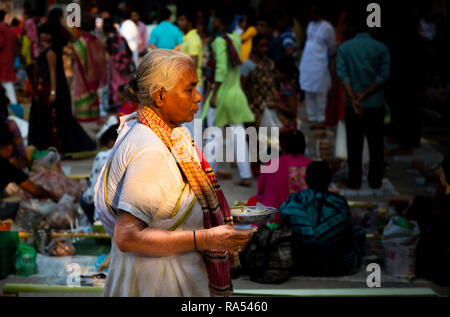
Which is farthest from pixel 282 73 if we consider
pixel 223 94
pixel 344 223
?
pixel 344 223

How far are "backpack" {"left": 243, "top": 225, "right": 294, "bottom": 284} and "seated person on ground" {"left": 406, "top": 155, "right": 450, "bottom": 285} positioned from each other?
0.98 metres

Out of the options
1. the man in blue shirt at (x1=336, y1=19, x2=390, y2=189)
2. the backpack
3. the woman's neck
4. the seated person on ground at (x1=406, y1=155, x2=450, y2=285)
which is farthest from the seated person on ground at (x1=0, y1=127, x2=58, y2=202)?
the man in blue shirt at (x1=336, y1=19, x2=390, y2=189)

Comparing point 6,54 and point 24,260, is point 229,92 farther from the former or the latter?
point 6,54

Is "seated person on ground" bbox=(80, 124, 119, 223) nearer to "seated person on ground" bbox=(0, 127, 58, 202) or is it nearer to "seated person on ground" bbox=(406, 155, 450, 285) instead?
"seated person on ground" bbox=(0, 127, 58, 202)

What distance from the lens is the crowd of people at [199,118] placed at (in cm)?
230

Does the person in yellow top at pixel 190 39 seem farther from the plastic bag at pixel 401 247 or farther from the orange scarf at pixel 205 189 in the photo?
the orange scarf at pixel 205 189

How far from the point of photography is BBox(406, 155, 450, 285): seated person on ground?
4.93 m

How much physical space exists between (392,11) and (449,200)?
4.96m

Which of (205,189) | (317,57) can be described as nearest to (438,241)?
(205,189)

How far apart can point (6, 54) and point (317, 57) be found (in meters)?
5.52

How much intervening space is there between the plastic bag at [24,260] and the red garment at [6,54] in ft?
24.4

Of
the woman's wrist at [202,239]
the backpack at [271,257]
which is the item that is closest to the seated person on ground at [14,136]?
the backpack at [271,257]
